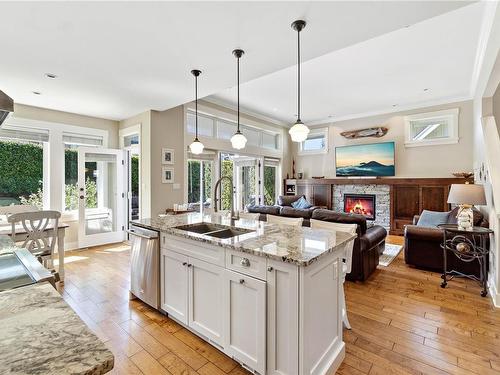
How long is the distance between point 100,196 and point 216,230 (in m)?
3.92

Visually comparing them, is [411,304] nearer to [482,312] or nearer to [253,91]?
[482,312]

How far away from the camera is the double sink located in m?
2.45

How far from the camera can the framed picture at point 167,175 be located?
5.09 m

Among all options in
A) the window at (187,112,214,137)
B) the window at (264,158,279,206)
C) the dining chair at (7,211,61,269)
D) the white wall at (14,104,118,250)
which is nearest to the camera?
the dining chair at (7,211,61,269)

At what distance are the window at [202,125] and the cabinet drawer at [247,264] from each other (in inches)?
169

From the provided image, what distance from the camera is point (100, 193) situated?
17.8 ft

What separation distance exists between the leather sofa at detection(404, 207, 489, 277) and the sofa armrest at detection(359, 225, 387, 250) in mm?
413

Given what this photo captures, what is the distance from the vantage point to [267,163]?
7.79 metres

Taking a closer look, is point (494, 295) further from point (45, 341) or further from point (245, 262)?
point (45, 341)

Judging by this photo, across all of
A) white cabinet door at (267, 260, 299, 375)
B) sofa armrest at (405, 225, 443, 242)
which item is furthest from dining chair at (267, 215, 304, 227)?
sofa armrest at (405, 225, 443, 242)

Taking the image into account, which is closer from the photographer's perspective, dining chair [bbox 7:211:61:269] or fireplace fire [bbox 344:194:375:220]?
dining chair [bbox 7:211:61:269]

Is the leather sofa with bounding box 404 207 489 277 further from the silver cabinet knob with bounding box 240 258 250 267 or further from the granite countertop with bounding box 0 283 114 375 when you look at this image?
the granite countertop with bounding box 0 283 114 375

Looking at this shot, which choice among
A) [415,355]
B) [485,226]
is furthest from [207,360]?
[485,226]

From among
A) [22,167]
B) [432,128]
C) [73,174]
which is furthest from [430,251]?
[22,167]
